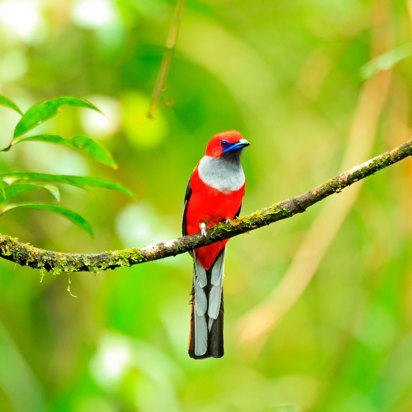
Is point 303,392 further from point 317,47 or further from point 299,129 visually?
point 317,47

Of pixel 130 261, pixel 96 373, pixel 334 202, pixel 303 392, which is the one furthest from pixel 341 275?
pixel 130 261

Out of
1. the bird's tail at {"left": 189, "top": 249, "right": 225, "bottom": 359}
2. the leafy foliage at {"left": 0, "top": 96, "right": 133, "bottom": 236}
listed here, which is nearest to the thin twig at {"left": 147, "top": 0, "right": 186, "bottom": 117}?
the leafy foliage at {"left": 0, "top": 96, "right": 133, "bottom": 236}

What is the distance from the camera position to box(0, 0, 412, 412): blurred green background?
185 inches

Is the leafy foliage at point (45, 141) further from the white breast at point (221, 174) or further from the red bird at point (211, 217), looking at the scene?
the white breast at point (221, 174)

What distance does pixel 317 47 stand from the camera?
6516 millimetres

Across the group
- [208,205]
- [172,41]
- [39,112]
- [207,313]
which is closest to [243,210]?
[207,313]

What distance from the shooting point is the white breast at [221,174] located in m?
4.03

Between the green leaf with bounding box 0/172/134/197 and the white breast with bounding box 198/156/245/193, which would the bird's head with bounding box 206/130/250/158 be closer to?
the white breast with bounding box 198/156/245/193

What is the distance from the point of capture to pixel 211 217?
3.95 metres

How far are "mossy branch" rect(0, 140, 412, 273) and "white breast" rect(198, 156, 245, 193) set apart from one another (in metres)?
0.92

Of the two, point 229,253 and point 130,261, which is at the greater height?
point 229,253

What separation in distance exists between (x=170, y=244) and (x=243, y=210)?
3797 millimetres

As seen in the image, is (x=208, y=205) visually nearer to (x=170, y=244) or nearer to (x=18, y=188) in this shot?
(x=170, y=244)

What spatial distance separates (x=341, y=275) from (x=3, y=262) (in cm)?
360
